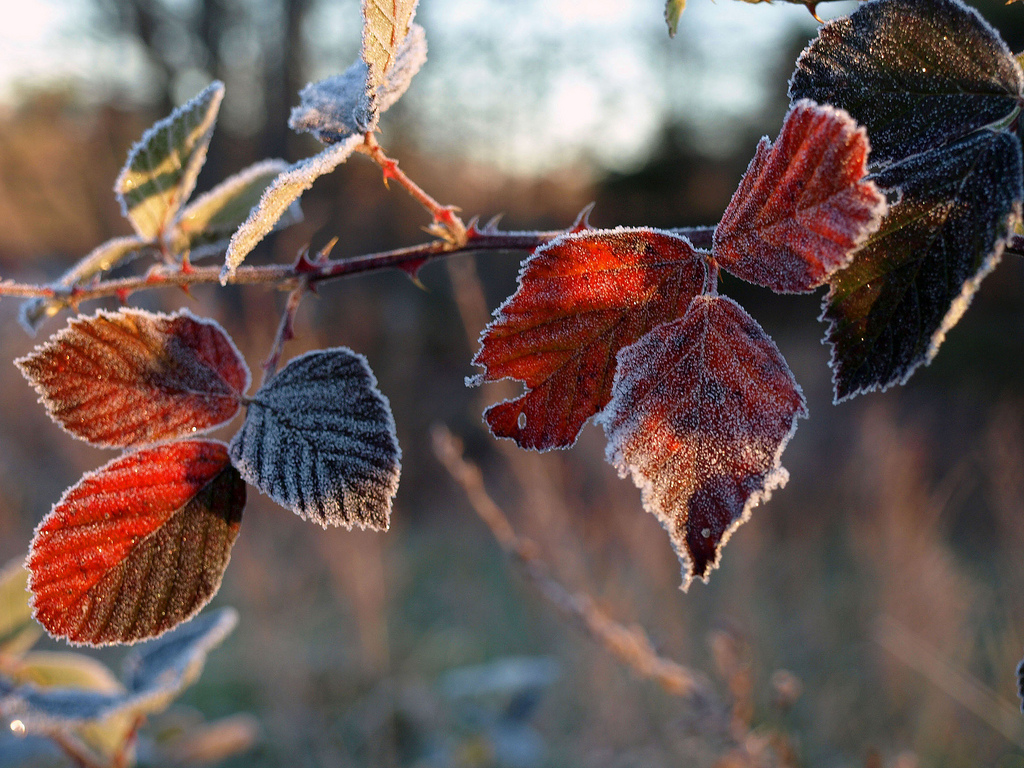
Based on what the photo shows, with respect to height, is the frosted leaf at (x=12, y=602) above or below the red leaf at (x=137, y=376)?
below

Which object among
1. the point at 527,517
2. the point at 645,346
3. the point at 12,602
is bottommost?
the point at 527,517

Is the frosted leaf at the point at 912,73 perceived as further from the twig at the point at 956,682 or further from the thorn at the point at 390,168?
the twig at the point at 956,682

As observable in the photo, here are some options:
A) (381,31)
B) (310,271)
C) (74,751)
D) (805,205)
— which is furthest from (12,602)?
(805,205)

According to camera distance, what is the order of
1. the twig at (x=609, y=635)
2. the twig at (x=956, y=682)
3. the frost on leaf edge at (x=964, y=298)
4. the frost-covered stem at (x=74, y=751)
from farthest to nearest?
the twig at (x=956, y=682)
the twig at (x=609, y=635)
the frost-covered stem at (x=74, y=751)
the frost on leaf edge at (x=964, y=298)

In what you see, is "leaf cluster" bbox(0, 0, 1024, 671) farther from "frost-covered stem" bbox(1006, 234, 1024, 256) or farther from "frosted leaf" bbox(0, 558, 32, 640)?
"frosted leaf" bbox(0, 558, 32, 640)

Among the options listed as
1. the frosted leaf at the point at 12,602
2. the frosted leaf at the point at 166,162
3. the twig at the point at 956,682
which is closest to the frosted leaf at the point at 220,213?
the frosted leaf at the point at 166,162

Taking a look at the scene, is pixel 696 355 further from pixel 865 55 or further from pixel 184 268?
pixel 184 268

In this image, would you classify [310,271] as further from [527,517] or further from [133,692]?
[527,517]
